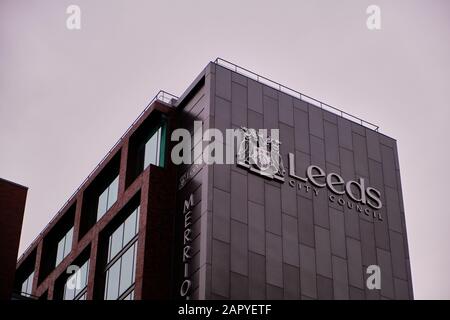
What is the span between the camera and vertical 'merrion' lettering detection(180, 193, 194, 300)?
54875 mm

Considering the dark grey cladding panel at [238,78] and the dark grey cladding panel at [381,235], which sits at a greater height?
the dark grey cladding panel at [238,78]

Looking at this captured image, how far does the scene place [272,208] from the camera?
58844 mm

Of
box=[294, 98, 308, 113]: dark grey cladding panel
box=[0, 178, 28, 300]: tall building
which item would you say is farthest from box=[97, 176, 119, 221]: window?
box=[294, 98, 308, 113]: dark grey cladding panel

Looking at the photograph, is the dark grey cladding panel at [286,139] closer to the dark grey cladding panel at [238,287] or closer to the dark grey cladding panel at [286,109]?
the dark grey cladding panel at [286,109]

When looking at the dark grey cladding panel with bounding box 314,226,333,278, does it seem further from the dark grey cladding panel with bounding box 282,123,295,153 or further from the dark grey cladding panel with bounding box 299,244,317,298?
the dark grey cladding panel with bounding box 282,123,295,153

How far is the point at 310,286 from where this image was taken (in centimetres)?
5778

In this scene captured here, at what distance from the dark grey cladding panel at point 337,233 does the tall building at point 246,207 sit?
69mm

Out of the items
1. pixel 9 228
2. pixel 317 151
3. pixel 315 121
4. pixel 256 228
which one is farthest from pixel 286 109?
pixel 9 228

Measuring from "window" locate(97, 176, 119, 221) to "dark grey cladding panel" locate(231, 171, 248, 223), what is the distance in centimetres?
1129

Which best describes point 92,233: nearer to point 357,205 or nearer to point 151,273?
point 151,273

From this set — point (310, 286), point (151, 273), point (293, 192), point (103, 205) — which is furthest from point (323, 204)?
point (103, 205)

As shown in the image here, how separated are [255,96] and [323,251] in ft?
36.1

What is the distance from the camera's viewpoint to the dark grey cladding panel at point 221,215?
182 ft

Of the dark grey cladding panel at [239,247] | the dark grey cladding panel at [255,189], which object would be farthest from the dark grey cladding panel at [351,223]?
the dark grey cladding panel at [239,247]
